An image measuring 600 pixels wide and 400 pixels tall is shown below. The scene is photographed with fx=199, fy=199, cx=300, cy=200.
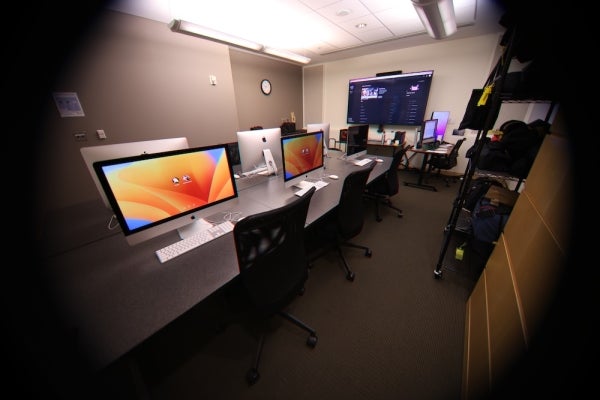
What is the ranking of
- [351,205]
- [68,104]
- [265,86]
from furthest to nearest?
[265,86]
[68,104]
[351,205]

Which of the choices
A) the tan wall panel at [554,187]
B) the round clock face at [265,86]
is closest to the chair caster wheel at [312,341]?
the tan wall panel at [554,187]

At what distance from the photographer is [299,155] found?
1793mm

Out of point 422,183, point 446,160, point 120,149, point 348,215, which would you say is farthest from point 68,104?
point 446,160

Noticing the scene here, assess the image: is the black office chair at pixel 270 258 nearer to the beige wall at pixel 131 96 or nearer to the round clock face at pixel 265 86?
the beige wall at pixel 131 96

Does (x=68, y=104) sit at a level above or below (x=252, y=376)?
above

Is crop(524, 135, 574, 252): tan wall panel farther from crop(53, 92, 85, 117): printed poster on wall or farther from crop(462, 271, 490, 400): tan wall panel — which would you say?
crop(53, 92, 85, 117): printed poster on wall

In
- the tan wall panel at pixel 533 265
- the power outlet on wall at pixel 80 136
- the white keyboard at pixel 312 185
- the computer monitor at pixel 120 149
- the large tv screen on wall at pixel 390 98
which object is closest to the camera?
the tan wall panel at pixel 533 265

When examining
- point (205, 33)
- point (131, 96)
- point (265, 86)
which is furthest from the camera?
point (265, 86)

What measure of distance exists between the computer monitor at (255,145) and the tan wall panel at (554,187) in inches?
76.9

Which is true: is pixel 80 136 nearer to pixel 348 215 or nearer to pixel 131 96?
pixel 131 96

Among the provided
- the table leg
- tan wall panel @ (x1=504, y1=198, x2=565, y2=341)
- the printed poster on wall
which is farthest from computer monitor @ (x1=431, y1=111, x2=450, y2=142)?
the printed poster on wall

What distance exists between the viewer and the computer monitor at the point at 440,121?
13.3 feet

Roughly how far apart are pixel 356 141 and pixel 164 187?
7.96 feet

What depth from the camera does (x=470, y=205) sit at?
2.02 m
